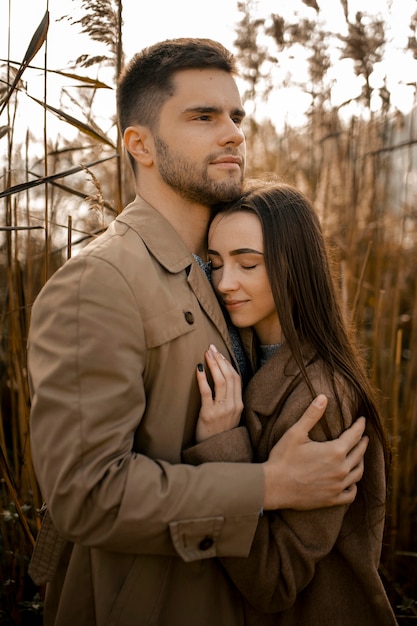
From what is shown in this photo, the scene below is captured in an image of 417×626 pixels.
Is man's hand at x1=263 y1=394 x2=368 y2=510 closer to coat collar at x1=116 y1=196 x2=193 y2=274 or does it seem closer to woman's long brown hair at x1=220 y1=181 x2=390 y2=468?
woman's long brown hair at x1=220 y1=181 x2=390 y2=468

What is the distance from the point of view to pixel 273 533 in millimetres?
1604

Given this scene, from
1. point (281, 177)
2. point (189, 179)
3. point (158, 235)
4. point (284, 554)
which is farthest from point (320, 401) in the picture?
point (281, 177)

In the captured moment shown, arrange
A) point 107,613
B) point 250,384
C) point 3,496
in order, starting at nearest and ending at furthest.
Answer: point 107,613 < point 250,384 < point 3,496

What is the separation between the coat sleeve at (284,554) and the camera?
1558 millimetres

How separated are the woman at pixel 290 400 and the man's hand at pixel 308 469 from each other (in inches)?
2.1

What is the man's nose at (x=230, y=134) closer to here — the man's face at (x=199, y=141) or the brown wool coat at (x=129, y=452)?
the man's face at (x=199, y=141)

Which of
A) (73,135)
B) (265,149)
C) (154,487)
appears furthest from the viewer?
(265,149)

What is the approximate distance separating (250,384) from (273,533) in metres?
0.42

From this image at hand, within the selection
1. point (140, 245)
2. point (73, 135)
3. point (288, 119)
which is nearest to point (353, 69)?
point (288, 119)

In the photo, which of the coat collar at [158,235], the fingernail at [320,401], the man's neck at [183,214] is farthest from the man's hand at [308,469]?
the man's neck at [183,214]

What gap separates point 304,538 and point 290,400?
0.35m

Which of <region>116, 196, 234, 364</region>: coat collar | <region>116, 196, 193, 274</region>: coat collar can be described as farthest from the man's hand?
<region>116, 196, 193, 274</region>: coat collar

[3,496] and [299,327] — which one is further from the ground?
[299,327]

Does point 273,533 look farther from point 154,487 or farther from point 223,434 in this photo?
point 154,487
